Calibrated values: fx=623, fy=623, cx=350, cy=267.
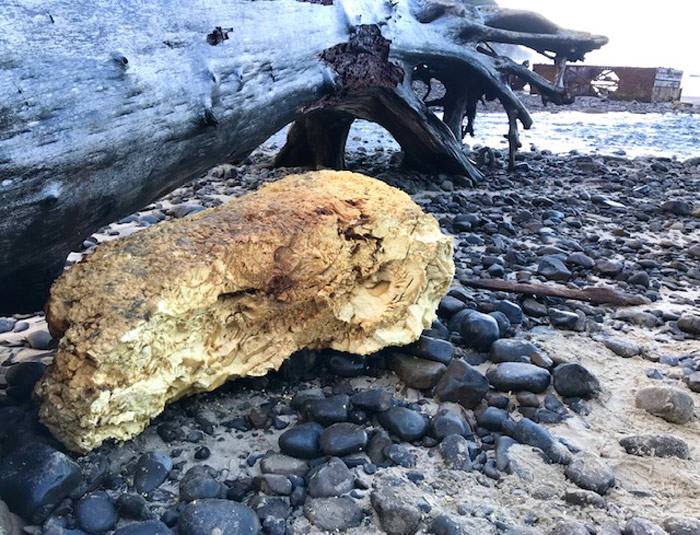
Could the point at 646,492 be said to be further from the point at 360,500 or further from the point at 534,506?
the point at 360,500

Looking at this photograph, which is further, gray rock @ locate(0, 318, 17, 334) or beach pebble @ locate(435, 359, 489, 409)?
gray rock @ locate(0, 318, 17, 334)

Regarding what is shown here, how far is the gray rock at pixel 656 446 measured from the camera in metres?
2.25

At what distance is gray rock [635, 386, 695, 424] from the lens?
2461mm

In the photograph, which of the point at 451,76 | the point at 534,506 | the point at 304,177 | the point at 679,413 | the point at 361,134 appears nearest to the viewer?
the point at 534,506

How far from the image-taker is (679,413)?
2.46 m

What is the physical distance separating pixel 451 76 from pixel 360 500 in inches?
224

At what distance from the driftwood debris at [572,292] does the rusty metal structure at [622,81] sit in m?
15.3

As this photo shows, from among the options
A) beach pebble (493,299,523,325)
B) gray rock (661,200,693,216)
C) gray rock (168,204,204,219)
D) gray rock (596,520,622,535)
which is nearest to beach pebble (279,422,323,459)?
gray rock (596,520,622,535)

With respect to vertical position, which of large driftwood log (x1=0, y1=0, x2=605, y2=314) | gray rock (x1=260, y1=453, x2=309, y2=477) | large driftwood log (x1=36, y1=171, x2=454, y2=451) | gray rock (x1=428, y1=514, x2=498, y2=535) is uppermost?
large driftwood log (x1=0, y1=0, x2=605, y2=314)

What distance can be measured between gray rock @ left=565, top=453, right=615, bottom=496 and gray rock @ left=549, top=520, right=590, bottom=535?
0.22m

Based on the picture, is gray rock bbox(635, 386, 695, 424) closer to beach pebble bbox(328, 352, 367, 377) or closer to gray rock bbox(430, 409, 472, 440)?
gray rock bbox(430, 409, 472, 440)

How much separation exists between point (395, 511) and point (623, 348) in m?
1.67

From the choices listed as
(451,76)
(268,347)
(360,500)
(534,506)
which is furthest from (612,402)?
(451,76)

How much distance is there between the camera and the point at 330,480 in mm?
2057
